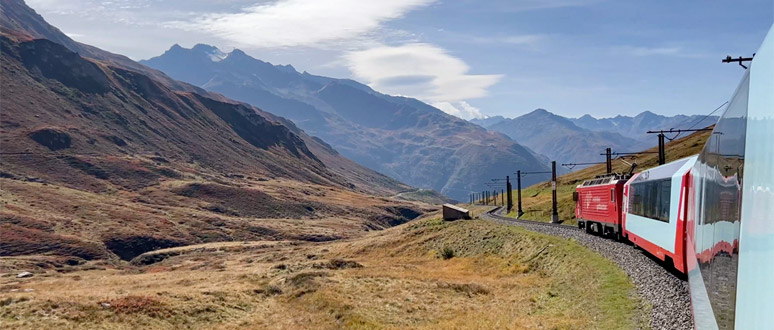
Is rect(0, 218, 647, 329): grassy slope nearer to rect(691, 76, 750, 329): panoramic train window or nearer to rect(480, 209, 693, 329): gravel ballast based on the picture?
rect(480, 209, 693, 329): gravel ballast

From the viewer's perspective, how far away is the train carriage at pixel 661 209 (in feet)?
60.2

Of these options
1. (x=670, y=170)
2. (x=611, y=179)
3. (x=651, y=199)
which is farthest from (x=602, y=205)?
(x=670, y=170)

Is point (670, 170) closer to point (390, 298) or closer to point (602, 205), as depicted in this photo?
point (390, 298)

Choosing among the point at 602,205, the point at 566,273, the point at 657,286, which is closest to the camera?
the point at 657,286

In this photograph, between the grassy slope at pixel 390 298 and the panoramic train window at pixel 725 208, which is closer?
the panoramic train window at pixel 725 208

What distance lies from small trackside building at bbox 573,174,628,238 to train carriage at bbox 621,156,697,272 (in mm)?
4252

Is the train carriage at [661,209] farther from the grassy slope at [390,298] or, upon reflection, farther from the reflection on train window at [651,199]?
the grassy slope at [390,298]

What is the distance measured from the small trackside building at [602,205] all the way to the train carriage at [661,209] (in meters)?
4.25

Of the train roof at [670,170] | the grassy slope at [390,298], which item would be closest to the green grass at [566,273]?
the grassy slope at [390,298]

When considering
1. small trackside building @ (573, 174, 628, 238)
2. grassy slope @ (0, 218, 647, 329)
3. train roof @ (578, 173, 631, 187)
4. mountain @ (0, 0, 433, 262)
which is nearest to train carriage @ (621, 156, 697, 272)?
grassy slope @ (0, 218, 647, 329)

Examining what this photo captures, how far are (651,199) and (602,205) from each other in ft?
59.4

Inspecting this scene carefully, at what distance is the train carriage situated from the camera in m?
18.3

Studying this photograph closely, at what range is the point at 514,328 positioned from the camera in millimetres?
21828

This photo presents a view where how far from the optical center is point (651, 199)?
2483 cm
